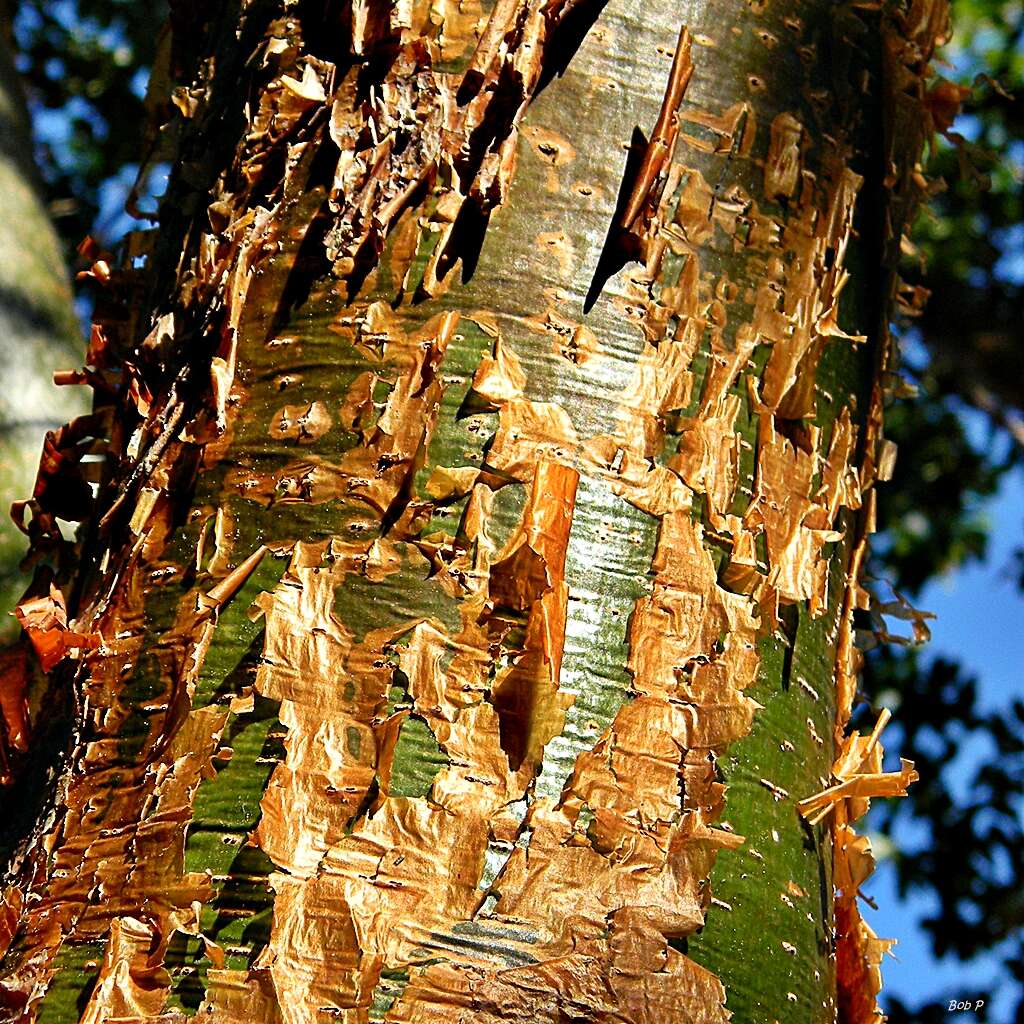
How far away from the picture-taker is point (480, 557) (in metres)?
0.88

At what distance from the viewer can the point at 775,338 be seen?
104 centimetres

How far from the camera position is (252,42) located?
1.15 metres

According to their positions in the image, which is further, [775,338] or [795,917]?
[775,338]

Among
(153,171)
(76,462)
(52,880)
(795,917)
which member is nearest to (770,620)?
(795,917)

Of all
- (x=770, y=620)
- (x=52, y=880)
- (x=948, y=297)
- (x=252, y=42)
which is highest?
(x=948, y=297)

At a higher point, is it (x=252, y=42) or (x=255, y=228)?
(x=252, y=42)

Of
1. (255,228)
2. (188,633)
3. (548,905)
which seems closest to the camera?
(548,905)

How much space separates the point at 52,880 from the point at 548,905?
0.37m

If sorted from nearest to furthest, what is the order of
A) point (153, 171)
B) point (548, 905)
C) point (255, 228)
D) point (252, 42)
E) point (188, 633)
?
point (548, 905)
point (188, 633)
point (255, 228)
point (252, 42)
point (153, 171)

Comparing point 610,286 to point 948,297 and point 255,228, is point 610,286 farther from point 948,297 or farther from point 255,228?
point 948,297

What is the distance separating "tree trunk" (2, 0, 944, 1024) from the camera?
0.80 metres

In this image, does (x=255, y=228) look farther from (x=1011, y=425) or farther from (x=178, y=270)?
(x=1011, y=425)

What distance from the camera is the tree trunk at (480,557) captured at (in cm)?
80

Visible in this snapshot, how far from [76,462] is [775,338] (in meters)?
0.69
